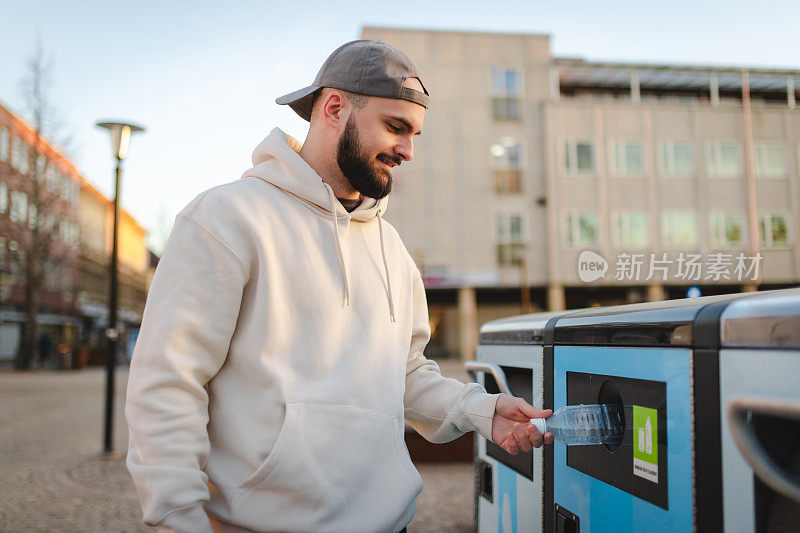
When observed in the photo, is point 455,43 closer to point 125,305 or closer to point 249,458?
point 249,458

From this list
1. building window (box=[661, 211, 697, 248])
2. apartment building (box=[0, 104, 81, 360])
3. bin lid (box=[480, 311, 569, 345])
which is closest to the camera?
bin lid (box=[480, 311, 569, 345])

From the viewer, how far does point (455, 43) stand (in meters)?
23.4

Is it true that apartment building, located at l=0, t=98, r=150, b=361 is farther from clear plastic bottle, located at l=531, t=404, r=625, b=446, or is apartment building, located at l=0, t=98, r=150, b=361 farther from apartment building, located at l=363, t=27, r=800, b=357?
apartment building, located at l=363, t=27, r=800, b=357

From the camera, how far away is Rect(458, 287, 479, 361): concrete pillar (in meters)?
23.5

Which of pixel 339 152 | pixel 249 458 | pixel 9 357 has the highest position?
pixel 339 152

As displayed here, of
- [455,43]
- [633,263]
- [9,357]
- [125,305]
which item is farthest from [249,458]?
[125,305]

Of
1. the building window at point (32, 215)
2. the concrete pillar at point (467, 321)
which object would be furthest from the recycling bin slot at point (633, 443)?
the building window at point (32, 215)

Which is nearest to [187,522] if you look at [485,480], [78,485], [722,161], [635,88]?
[485,480]

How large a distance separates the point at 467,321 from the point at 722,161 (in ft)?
33.3

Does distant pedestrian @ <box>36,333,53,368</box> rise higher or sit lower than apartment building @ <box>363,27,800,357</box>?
lower

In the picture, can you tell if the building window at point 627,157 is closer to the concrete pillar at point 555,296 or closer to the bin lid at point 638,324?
the concrete pillar at point 555,296

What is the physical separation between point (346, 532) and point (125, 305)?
62126 millimetres

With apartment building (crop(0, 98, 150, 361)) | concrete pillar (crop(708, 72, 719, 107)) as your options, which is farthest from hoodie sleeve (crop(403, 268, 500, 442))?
concrete pillar (crop(708, 72, 719, 107))

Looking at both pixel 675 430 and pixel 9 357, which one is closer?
pixel 675 430
